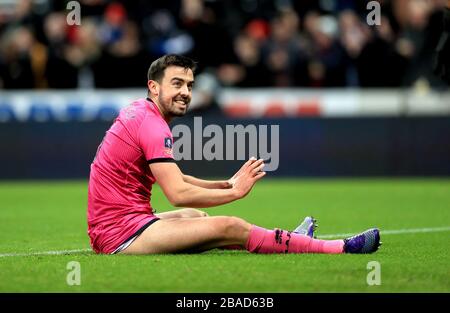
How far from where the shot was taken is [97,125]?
770 inches

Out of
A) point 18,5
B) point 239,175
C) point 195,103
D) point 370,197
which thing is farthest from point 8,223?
point 18,5

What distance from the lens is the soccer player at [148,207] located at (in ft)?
26.3

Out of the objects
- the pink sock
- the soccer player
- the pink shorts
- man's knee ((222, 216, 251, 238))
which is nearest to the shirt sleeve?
the soccer player

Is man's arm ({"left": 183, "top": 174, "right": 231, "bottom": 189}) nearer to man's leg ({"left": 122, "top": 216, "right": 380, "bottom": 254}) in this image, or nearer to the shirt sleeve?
man's leg ({"left": 122, "top": 216, "right": 380, "bottom": 254})

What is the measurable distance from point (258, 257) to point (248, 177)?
26.6 inches

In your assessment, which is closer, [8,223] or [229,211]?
[8,223]

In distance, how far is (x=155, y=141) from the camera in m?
7.98

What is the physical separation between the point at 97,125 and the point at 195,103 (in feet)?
6.34

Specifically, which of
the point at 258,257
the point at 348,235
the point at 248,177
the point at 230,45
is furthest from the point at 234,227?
the point at 230,45

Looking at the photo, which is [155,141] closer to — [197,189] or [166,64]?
[197,189]

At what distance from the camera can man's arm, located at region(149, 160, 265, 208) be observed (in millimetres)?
7844

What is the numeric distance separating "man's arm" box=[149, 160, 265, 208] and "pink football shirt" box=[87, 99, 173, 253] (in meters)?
0.28

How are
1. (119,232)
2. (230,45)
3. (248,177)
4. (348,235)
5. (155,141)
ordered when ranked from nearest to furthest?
(248,177)
(155,141)
(119,232)
(348,235)
(230,45)

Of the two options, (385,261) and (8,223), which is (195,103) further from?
(385,261)
